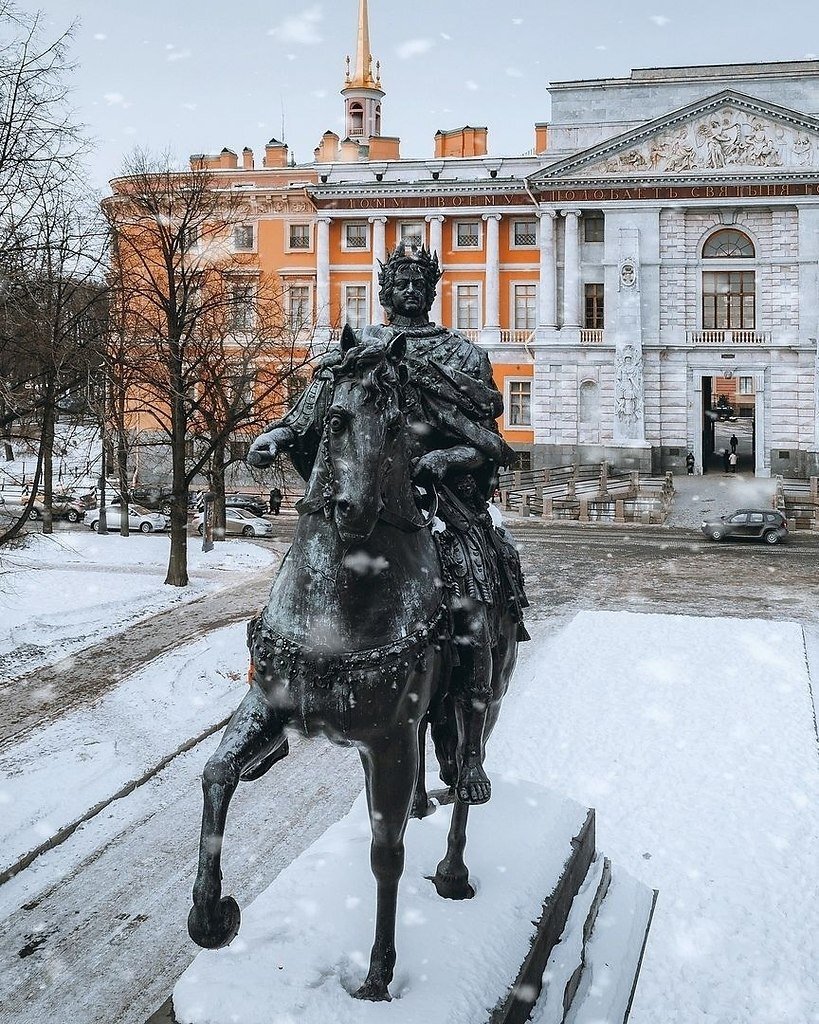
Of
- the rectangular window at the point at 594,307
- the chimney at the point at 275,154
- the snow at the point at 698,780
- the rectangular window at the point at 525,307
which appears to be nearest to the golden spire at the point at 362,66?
the chimney at the point at 275,154

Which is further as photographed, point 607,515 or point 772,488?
point 772,488

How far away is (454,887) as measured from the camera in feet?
18.9

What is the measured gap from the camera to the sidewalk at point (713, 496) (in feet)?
125

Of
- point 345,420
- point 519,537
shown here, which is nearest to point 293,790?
point 345,420

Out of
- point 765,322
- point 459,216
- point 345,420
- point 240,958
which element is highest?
point 459,216

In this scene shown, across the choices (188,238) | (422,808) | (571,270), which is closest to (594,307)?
(571,270)

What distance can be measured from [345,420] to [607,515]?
119 feet

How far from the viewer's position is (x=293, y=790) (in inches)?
397

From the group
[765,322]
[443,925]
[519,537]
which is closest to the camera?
[443,925]

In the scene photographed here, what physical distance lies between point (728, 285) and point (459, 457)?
48947 millimetres

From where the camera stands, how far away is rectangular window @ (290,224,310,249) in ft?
180

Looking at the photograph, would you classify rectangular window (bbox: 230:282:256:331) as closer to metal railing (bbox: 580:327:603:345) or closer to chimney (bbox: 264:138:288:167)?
metal railing (bbox: 580:327:603:345)

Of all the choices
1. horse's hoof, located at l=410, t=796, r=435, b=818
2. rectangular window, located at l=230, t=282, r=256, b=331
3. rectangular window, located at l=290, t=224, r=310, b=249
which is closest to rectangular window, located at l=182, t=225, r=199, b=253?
rectangular window, located at l=230, t=282, r=256, b=331

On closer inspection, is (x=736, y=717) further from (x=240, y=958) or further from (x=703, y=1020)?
(x=240, y=958)
